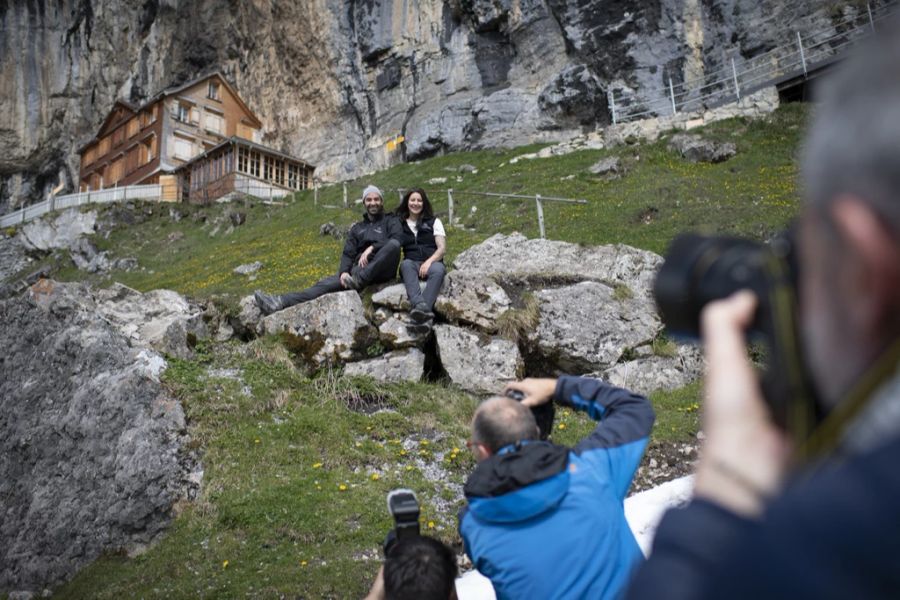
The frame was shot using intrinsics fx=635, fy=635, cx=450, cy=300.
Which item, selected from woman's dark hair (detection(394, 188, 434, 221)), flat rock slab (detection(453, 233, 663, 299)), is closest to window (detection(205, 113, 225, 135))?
flat rock slab (detection(453, 233, 663, 299))

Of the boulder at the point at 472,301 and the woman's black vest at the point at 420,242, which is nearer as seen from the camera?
the boulder at the point at 472,301

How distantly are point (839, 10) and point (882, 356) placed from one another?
30608 mm

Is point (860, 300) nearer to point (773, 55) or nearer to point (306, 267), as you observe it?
point (306, 267)

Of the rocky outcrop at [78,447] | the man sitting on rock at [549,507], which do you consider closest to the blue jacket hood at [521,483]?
the man sitting on rock at [549,507]

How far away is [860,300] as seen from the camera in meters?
0.69

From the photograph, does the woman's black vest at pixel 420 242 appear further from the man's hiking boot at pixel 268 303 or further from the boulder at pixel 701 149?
the boulder at pixel 701 149

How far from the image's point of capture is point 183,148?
140 ft

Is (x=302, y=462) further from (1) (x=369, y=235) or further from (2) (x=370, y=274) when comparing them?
(1) (x=369, y=235)

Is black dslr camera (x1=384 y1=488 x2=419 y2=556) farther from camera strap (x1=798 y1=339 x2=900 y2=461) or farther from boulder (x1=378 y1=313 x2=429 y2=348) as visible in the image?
boulder (x1=378 y1=313 x2=429 y2=348)

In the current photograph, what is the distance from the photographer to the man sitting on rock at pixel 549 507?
84.0 inches

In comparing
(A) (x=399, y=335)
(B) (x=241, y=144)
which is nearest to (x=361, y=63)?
(B) (x=241, y=144)

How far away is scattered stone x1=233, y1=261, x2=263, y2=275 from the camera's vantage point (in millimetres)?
17250

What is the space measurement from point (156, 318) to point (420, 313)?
4.34 m

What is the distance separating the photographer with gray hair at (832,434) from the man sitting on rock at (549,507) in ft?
4.54
